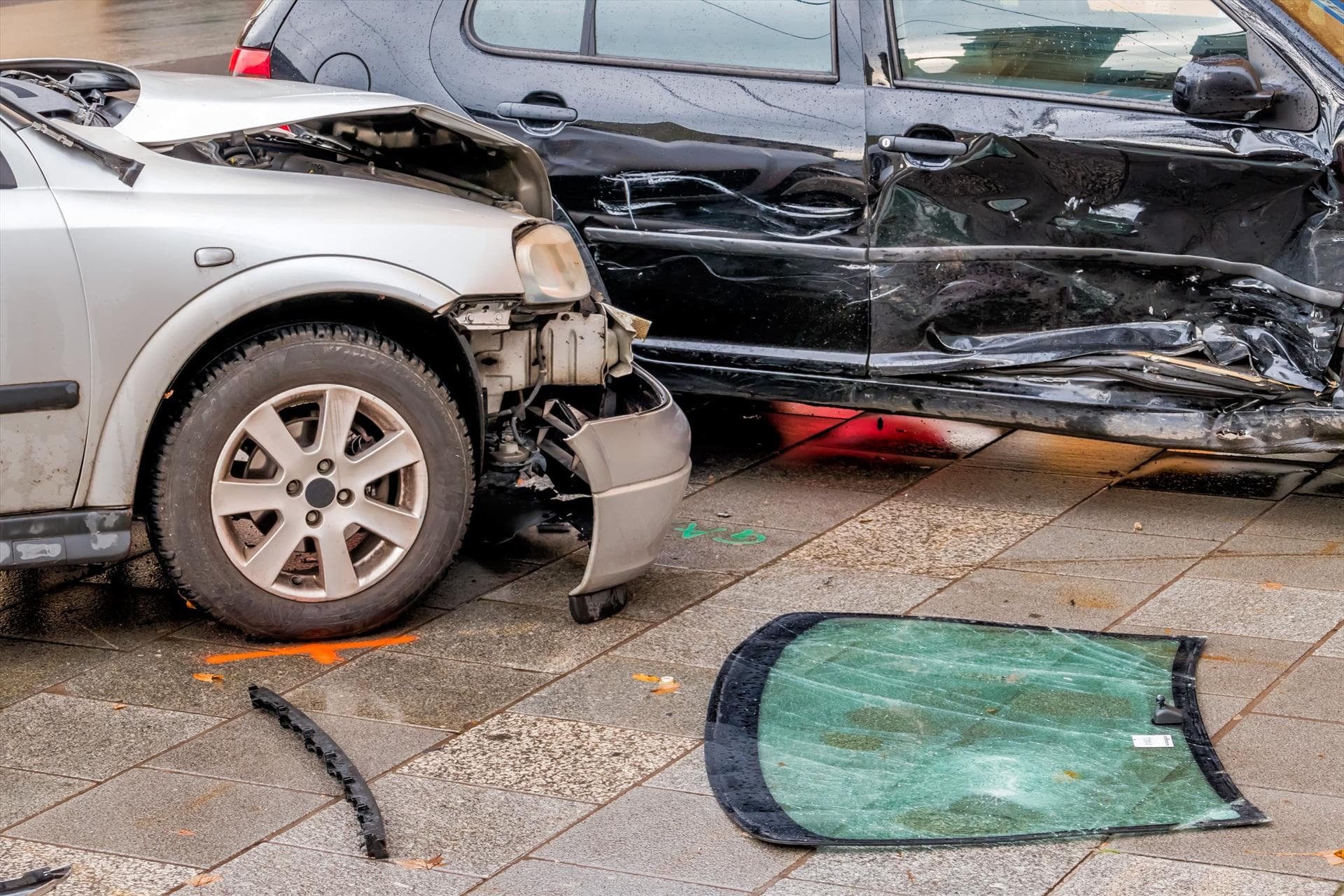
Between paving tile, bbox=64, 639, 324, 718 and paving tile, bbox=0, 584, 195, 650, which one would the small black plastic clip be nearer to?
paving tile, bbox=64, 639, 324, 718

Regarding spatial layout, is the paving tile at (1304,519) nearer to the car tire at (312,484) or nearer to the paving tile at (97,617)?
the car tire at (312,484)

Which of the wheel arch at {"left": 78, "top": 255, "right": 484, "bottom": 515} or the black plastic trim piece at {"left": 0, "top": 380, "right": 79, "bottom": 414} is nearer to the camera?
the black plastic trim piece at {"left": 0, "top": 380, "right": 79, "bottom": 414}

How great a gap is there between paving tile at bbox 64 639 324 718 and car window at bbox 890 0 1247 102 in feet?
8.99

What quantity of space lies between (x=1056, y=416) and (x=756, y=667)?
5.21 feet

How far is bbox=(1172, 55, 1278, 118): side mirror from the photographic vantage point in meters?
5.07

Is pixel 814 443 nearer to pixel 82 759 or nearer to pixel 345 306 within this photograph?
pixel 345 306

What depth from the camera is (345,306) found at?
464 cm

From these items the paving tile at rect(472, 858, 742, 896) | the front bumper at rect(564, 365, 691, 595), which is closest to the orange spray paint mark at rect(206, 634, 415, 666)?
the front bumper at rect(564, 365, 691, 595)

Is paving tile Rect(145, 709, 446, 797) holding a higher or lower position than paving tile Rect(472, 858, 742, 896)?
lower

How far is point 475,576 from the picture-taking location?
16.8 ft

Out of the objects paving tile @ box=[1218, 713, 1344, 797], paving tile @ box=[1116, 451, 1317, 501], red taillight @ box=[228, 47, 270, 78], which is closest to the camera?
paving tile @ box=[1218, 713, 1344, 797]

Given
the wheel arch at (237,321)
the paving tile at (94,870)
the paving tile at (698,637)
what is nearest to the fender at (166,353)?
the wheel arch at (237,321)

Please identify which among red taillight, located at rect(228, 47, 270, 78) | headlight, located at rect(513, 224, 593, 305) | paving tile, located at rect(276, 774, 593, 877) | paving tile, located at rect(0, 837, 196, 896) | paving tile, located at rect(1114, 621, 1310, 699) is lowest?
paving tile, located at rect(1114, 621, 1310, 699)

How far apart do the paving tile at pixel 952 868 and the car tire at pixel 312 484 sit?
1.63m
